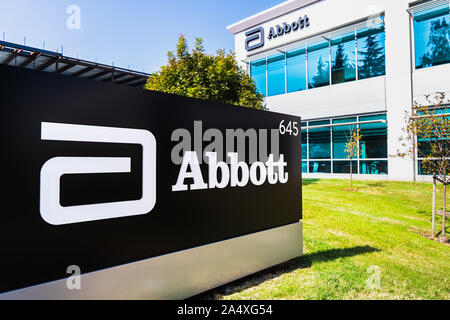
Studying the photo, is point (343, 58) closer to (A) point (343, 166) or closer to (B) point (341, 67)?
(B) point (341, 67)

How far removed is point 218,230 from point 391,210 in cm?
735

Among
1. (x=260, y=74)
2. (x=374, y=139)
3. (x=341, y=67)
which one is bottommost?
(x=374, y=139)

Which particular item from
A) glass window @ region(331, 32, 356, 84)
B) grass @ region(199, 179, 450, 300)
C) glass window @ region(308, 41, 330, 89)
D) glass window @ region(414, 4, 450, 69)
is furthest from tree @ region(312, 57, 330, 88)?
grass @ region(199, 179, 450, 300)

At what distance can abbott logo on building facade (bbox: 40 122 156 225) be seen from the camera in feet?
7.32

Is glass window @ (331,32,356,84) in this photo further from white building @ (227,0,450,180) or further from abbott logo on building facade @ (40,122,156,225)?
abbott logo on building facade @ (40,122,156,225)

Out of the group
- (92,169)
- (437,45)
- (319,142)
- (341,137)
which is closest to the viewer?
(92,169)

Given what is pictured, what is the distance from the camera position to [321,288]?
143 inches

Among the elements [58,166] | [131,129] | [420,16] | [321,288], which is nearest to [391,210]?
[321,288]

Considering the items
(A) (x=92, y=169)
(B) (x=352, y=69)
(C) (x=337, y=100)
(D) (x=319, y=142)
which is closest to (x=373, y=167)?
(D) (x=319, y=142)

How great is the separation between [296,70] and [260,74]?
2904 millimetres

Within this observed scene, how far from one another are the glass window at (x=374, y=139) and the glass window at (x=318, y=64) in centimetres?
355

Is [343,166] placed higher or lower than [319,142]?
lower

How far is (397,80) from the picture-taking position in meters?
15.2

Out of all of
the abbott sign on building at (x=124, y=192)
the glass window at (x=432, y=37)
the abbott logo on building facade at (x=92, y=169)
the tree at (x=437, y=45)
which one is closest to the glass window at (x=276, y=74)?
the glass window at (x=432, y=37)
